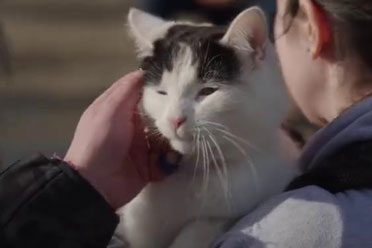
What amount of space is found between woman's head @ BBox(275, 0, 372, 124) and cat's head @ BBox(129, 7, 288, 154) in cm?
5

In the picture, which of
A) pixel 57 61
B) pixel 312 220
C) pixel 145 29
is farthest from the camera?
pixel 57 61

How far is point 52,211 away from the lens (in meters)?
0.90

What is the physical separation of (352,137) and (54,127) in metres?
2.76

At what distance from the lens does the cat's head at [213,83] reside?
3.22ft

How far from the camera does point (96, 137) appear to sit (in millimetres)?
979

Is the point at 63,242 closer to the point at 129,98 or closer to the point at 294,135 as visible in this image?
the point at 129,98

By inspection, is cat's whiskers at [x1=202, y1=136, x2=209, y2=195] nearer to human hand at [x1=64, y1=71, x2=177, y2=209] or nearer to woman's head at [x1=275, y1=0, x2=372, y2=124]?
human hand at [x1=64, y1=71, x2=177, y2=209]

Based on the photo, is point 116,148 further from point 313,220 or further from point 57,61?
point 57,61

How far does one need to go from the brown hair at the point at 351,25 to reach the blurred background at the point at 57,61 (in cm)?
210

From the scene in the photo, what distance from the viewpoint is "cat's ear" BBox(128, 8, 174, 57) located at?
42.0 inches

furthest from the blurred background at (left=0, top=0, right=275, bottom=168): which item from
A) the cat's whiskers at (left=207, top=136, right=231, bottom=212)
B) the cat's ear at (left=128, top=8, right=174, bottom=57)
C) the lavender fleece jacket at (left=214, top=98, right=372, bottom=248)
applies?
the lavender fleece jacket at (left=214, top=98, right=372, bottom=248)

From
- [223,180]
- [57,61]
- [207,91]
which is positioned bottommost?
[57,61]

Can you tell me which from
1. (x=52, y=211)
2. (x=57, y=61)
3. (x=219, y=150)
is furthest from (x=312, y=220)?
(x=57, y=61)

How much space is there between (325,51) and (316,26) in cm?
4
